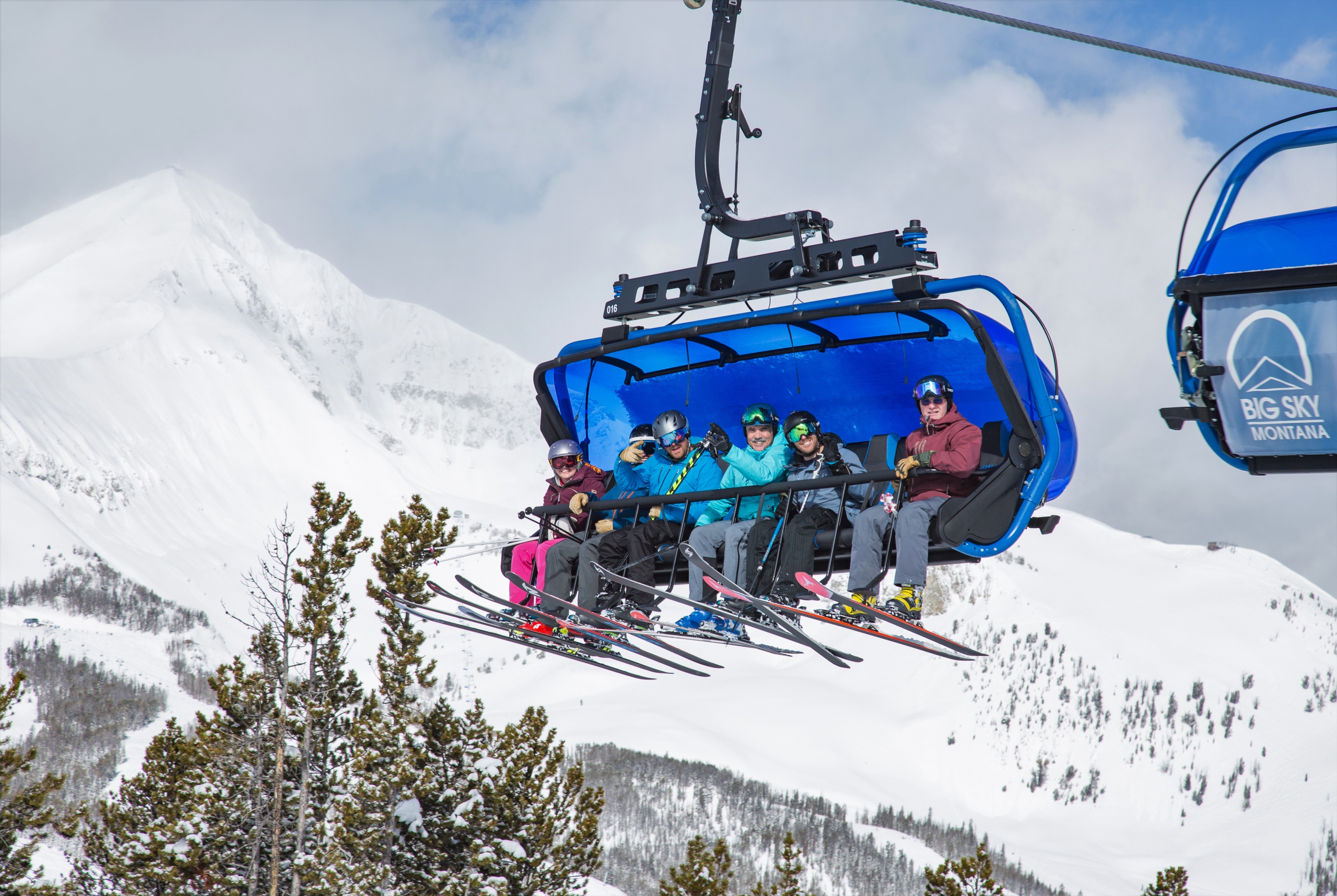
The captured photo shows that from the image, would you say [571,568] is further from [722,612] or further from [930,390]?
[930,390]

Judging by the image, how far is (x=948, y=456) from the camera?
26.9 feet

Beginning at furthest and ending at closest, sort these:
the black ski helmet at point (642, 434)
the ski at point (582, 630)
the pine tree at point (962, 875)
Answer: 1. the pine tree at point (962, 875)
2. the black ski helmet at point (642, 434)
3. the ski at point (582, 630)

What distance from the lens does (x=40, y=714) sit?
105 m

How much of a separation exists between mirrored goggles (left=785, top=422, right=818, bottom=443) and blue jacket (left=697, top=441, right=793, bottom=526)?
0.29 feet

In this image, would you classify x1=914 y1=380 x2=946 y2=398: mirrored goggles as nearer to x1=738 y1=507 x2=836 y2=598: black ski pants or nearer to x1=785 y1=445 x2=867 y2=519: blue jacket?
x1=785 y1=445 x2=867 y2=519: blue jacket

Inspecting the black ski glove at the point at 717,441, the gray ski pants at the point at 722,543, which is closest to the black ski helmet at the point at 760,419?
the black ski glove at the point at 717,441

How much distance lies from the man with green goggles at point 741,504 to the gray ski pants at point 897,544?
0.84 m

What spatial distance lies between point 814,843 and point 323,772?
98.4 metres

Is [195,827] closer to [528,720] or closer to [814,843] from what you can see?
[528,720]

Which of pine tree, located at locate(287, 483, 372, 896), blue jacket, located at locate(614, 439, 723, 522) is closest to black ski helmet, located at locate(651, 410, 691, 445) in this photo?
blue jacket, located at locate(614, 439, 723, 522)

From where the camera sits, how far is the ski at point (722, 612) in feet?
26.9

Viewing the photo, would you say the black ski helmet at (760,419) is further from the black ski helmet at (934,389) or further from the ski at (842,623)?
the ski at (842,623)

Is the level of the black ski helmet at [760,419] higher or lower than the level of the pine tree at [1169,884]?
lower

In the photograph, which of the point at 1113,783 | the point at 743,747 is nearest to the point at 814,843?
the point at 743,747
